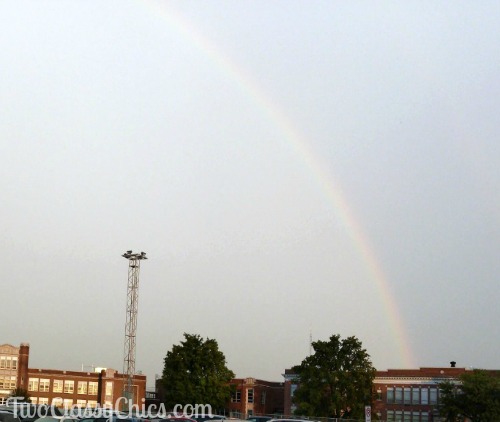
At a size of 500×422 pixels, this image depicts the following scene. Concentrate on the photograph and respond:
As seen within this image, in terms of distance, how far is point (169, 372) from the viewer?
99875 millimetres

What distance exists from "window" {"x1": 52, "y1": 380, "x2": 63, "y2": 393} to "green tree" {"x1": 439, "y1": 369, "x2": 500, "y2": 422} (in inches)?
2845

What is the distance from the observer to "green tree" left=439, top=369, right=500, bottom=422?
9050cm

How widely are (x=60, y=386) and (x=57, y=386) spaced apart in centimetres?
52

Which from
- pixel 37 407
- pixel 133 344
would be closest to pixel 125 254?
pixel 133 344

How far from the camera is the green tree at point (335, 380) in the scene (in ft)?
298

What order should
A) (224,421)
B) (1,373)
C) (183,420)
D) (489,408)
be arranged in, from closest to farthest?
(183,420)
(224,421)
(489,408)
(1,373)

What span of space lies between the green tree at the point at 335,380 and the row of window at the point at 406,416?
20.2 m

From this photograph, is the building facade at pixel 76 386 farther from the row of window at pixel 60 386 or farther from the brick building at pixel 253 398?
the brick building at pixel 253 398

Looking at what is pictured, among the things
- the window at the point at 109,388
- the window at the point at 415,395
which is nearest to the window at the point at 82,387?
the window at the point at 109,388

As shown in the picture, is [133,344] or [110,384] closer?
[133,344]

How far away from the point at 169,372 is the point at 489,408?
37.6 meters

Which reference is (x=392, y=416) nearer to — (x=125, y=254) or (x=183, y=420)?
(x=125, y=254)

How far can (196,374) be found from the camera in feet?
326

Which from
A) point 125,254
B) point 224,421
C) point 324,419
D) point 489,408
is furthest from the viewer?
point 125,254
